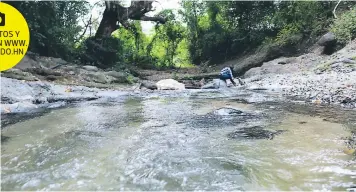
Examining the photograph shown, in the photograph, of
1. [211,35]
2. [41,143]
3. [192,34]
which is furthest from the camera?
[192,34]

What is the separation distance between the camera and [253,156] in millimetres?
3303

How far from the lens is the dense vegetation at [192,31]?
15.1 metres

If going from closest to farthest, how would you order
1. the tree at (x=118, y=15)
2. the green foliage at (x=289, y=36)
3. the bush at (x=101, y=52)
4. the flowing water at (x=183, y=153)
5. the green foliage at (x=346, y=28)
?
the flowing water at (x=183, y=153) → the green foliage at (x=346, y=28) → the bush at (x=101, y=52) → the green foliage at (x=289, y=36) → the tree at (x=118, y=15)

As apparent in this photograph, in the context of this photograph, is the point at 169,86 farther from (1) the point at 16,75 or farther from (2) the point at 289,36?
(2) the point at 289,36

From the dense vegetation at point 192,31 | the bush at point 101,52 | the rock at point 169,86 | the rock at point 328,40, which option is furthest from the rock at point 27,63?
the rock at point 328,40

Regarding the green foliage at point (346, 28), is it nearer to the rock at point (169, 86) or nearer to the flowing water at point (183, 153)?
the rock at point (169, 86)

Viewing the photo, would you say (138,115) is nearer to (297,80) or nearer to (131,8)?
(297,80)

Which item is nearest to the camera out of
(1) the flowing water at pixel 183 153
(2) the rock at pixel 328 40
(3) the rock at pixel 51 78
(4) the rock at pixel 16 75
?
(1) the flowing water at pixel 183 153

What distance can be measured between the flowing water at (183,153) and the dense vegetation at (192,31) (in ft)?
35.2

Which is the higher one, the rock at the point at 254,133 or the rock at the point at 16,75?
the rock at the point at 16,75

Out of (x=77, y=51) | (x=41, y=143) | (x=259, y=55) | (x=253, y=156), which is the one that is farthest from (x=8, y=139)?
(x=259, y=55)

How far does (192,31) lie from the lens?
25.7 m

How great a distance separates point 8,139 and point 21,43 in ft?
5.30

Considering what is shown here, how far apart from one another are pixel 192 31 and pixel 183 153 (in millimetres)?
22969
